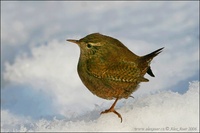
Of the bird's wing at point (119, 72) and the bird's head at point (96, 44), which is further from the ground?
the bird's head at point (96, 44)

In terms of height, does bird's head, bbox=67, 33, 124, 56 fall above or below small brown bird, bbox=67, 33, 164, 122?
above

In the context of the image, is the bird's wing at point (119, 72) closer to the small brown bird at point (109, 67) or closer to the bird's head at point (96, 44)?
the small brown bird at point (109, 67)

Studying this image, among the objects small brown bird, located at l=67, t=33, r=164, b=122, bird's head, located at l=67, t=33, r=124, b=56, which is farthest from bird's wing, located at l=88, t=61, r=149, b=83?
bird's head, located at l=67, t=33, r=124, b=56

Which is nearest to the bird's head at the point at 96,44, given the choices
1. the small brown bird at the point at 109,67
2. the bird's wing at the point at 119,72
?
the small brown bird at the point at 109,67

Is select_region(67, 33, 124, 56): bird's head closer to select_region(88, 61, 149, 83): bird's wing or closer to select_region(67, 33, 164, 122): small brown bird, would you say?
Answer: select_region(67, 33, 164, 122): small brown bird

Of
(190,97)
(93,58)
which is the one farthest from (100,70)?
(190,97)

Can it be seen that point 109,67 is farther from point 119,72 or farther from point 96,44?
point 96,44

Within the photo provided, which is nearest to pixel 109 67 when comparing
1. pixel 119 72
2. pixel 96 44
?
pixel 119 72

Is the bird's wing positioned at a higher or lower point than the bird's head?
lower
